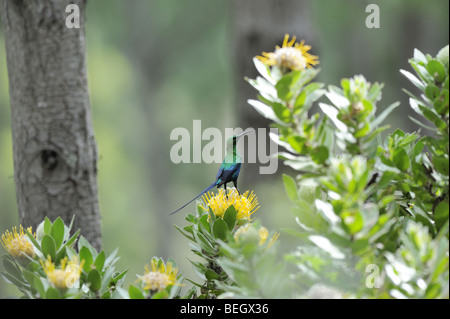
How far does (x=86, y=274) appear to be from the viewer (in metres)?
1.39

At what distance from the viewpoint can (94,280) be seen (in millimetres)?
1373

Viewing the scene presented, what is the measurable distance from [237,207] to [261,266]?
44cm

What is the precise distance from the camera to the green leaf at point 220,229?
154cm

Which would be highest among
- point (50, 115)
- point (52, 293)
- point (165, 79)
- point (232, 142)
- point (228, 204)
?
point (165, 79)

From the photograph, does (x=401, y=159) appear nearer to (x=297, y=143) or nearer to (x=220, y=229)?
(x=297, y=143)

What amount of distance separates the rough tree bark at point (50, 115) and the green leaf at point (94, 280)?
3.51 feet

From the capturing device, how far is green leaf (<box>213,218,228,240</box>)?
1.54m

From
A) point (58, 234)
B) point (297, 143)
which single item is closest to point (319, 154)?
point (297, 143)

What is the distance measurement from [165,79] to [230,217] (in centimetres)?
1723

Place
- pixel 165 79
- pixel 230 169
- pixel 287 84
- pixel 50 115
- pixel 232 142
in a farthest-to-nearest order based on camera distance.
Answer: pixel 165 79, pixel 50 115, pixel 232 142, pixel 230 169, pixel 287 84

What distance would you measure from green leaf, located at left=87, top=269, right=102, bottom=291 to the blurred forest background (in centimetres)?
814

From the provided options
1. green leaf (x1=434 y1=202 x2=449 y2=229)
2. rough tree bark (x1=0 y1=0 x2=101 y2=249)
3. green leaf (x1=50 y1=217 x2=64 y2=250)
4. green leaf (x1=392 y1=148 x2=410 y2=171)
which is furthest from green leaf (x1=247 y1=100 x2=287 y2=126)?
rough tree bark (x1=0 y1=0 x2=101 y2=249)

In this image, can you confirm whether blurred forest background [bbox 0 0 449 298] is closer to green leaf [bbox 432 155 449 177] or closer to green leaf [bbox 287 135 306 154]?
green leaf [bbox 432 155 449 177]
